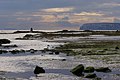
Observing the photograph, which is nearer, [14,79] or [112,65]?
[14,79]

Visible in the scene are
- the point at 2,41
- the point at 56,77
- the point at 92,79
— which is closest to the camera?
the point at 92,79

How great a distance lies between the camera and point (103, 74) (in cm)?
3862

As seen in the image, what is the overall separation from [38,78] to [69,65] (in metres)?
12.6

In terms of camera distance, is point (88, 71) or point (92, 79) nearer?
point (92, 79)

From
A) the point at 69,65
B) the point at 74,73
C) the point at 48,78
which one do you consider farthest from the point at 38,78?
the point at 69,65

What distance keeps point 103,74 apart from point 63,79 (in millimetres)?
5971

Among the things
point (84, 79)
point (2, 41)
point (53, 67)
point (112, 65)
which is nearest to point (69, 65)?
point (53, 67)

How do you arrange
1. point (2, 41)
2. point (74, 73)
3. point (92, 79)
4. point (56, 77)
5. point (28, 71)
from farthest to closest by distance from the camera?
point (2, 41) < point (28, 71) < point (74, 73) < point (56, 77) < point (92, 79)

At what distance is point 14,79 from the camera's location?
35656 millimetres

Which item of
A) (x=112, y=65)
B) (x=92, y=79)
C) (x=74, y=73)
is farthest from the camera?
(x=112, y=65)

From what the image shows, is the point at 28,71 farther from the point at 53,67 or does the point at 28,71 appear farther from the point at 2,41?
the point at 2,41

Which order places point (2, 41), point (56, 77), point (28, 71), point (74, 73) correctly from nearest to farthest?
point (56, 77)
point (74, 73)
point (28, 71)
point (2, 41)

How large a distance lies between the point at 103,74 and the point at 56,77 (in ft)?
19.9

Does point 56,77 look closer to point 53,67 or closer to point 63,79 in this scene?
point 63,79
